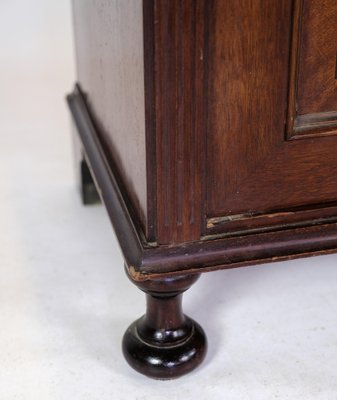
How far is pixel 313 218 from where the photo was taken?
3.21 feet

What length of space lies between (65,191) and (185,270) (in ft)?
1.91

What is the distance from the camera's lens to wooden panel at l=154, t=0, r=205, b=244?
83 cm

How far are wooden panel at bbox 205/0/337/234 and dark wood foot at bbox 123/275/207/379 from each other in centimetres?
13

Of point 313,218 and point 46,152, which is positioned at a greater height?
point 313,218

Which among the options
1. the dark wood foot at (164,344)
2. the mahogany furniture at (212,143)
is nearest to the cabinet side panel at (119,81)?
the mahogany furniture at (212,143)

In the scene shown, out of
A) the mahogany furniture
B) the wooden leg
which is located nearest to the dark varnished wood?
the mahogany furniture

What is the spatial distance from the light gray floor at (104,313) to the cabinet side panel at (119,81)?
0.61ft

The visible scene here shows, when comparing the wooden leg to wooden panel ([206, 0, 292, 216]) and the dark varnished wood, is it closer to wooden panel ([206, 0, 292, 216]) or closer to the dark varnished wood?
the dark varnished wood

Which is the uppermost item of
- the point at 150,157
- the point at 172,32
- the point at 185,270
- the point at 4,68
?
the point at 172,32

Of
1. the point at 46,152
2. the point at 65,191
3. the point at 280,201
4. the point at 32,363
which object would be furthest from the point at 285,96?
the point at 46,152

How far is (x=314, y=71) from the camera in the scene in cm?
91

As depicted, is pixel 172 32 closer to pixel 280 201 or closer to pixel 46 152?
pixel 280 201

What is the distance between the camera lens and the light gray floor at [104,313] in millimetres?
1014

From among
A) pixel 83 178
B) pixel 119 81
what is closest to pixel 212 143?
pixel 119 81
